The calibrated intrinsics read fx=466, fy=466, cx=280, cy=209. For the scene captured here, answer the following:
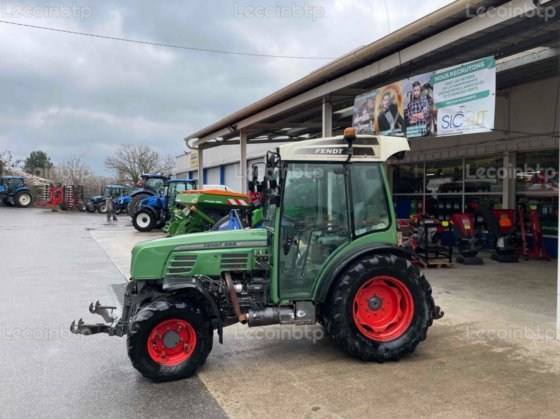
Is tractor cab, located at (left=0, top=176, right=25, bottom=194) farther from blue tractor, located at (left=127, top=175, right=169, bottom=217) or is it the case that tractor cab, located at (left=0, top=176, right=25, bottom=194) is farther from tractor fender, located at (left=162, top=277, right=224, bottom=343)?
tractor fender, located at (left=162, top=277, right=224, bottom=343)

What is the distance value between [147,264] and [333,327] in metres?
1.78

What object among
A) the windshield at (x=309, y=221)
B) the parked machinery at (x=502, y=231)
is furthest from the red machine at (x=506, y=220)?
the windshield at (x=309, y=221)

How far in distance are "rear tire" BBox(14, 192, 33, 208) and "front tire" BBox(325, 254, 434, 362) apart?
116 ft

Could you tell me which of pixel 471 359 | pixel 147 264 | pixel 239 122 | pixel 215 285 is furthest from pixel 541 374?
pixel 239 122

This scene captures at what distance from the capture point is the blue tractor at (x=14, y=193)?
33.8 m

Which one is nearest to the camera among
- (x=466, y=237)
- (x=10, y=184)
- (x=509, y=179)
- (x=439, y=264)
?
(x=439, y=264)

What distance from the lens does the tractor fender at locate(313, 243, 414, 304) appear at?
4227 mm

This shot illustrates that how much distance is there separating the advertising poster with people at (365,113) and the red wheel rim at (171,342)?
16.5 ft

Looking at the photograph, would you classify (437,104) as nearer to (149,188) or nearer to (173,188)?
(173,188)

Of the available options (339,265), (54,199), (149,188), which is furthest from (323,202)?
(54,199)

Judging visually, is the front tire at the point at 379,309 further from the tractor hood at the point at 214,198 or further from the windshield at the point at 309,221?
the tractor hood at the point at 214,198

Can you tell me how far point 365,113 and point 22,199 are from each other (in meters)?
33.1

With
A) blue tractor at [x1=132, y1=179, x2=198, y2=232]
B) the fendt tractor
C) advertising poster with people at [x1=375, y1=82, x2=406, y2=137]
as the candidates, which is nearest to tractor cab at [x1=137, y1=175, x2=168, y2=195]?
blue tractor at [x1=132, y1=179, x2=198, y2=232]

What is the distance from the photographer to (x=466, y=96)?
5957 mm
